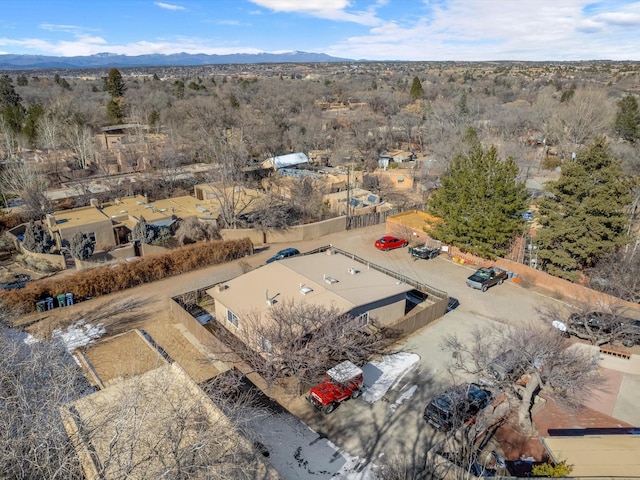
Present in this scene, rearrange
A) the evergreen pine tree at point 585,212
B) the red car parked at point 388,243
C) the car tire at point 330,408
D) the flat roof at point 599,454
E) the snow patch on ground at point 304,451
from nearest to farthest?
the flat roof at point 599,454 → the snow patch on ground at point 304,451 → the car tire at point 330,408 → the evergreen pine tree at point 585,212 → the red car parked at point 388,243

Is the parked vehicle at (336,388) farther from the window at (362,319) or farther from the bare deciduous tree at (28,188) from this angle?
the bare deciduous tree at (28,188)

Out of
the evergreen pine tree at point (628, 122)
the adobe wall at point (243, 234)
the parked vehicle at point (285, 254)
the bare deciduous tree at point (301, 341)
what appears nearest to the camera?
the bare deciduous tree at point (301, 341)

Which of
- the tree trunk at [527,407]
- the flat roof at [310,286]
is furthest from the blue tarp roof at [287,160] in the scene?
the tree trunk at [527,407]

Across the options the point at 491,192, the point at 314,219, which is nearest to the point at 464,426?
the point at 491,192

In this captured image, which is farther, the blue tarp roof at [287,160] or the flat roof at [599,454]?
the blue tarp roof at [287,160]

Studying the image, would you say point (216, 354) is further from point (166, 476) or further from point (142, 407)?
point (166, 476)

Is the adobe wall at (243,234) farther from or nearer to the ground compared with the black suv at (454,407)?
nearer to the ground

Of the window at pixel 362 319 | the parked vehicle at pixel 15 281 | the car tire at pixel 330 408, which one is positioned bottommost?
the parked vehicle at pixel 15 281
